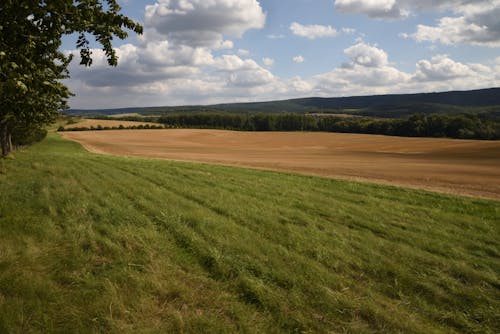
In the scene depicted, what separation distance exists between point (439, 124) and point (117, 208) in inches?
3656

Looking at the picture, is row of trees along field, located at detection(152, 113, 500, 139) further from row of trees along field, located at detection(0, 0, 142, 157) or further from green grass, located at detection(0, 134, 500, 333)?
row of trees along field, located at detection(0, 0, 142, 157)

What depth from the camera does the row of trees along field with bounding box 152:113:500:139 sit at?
7981 centimetres

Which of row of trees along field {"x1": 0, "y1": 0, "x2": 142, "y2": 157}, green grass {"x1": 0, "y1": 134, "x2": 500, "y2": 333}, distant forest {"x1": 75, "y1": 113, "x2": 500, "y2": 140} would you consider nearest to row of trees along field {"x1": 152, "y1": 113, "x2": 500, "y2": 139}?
distant forest {"x1": 75, "y1": 113, "x2": 500, "y2": 140}

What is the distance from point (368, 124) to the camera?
10100 centimetres

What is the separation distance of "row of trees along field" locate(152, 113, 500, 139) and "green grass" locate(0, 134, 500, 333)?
84019mm

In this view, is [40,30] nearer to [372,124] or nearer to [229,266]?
[229,266]

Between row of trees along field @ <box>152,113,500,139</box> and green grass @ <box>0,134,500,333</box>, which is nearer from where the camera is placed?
green grass @ <box>0,134,500,333</box>

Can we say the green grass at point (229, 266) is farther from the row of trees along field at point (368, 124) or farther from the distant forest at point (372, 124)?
the row of trees along field at point (368, 124)

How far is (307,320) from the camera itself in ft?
15.3

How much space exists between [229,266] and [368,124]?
103485 mm

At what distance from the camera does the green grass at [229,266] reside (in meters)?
4.46

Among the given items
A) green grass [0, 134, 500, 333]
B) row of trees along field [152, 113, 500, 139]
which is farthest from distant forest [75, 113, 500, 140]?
green grass [0, 134, 500, 333]

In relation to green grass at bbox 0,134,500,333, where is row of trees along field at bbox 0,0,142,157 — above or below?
above

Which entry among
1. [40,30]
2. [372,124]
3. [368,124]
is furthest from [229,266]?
[368,124]
